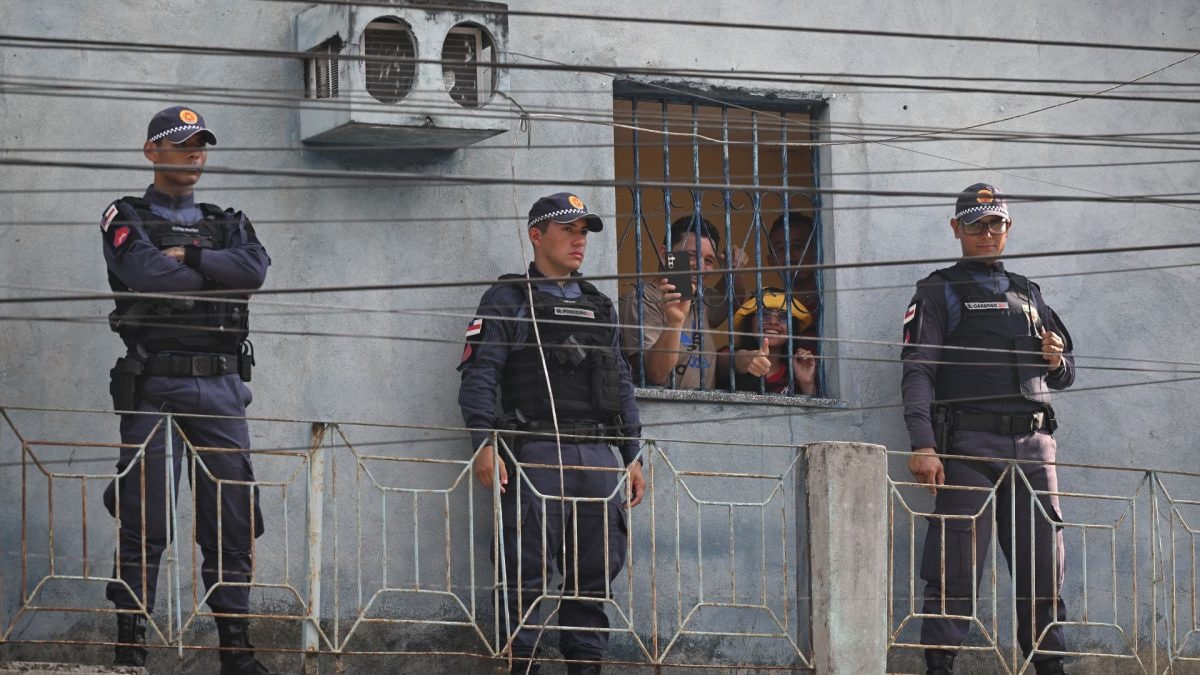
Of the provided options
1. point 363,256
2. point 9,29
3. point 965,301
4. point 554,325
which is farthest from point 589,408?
point 9,29

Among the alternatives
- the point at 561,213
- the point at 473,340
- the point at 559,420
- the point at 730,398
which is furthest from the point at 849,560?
the point at 561,213

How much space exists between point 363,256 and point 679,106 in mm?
1779

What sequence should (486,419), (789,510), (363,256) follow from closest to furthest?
(486,419), (363,256), (789,510)

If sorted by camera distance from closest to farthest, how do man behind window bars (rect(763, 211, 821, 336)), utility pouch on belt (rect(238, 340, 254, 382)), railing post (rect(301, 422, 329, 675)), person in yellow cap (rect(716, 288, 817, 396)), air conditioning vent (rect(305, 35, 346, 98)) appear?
railing post (rect(301, 422, 329, 675)) < utility pouch on belt (rect(238, 340, 254, 382)) < air conditioning vent (rect(305, 35, 346, 98)) < person in yellow cap (rect(716, 288, 817, 396)) < man behind window bars (rect(763, 211, 821, 336))

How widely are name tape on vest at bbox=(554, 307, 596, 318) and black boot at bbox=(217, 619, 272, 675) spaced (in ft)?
5.95

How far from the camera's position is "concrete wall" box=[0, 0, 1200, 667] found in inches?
317

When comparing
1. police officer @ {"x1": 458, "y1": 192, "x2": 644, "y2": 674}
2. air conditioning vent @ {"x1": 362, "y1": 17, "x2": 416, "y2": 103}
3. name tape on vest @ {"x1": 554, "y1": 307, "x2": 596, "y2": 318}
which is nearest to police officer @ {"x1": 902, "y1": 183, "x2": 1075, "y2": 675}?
police officer @ {"x1": 458, "y1": 192, "x2": 644, "y2": 674}

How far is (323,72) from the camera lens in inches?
328

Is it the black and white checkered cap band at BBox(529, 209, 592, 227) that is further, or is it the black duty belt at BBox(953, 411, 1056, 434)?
the black duty belt at BBox(953, 411, 1056, 434)

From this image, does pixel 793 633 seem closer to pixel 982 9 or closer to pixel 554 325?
pixel 554 325

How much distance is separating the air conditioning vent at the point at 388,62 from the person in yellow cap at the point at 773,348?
80.6 inches

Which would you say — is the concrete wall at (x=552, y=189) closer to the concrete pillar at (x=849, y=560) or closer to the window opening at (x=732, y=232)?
the window opening at (x=732, y=232)

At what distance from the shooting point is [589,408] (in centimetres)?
811

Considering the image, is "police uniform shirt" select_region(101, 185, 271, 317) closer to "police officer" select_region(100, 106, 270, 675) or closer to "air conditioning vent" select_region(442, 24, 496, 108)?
"police officer" select_region(100, 106, 270, 675)
